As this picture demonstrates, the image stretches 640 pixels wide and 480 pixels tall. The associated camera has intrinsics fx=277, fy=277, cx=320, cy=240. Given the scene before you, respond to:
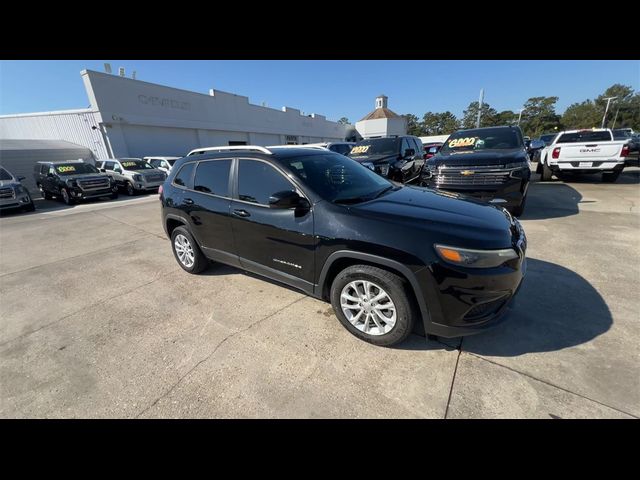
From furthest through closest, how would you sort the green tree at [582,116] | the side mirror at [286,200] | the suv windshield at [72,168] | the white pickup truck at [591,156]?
the green tree at [582,116]
the suv windshield at [72,168]
the white pickup truck at [591,156]
the side mirror at [286,200]

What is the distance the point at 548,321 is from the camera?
8.55 ft

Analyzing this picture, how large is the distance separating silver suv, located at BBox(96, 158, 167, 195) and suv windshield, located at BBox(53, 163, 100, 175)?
3.50ft

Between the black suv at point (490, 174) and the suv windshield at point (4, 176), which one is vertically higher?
the suv windshield at point (4, 176)

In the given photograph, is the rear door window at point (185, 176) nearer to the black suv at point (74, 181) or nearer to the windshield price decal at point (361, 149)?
the windshield price decal at point (361, 149)

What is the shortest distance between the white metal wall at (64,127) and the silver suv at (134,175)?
4.08m

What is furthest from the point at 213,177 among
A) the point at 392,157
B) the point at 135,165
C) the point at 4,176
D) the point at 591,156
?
the point at 135,165

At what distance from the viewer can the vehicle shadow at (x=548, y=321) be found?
7.70 ft

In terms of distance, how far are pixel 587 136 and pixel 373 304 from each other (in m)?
11.9

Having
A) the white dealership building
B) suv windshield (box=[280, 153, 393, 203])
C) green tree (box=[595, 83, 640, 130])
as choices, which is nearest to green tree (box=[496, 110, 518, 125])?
green tree (box=[595, 83, 640, 130])

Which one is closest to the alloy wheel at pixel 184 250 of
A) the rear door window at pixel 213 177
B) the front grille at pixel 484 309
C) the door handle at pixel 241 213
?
the rear door window at pixel 213 177

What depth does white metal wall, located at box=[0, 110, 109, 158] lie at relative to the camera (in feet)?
Result: 52.9
